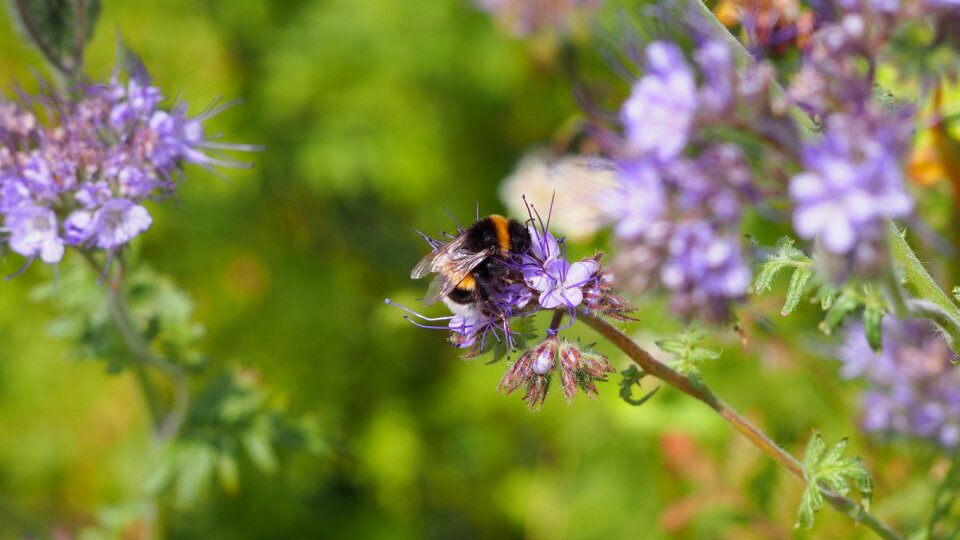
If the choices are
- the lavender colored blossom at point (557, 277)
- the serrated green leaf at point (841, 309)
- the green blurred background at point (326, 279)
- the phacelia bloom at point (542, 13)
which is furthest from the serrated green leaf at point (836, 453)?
the phacelia bloom at point (542, 13)

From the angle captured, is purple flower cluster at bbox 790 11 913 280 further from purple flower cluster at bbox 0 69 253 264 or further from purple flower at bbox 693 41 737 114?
purple flower cluster at bbox 0 69 253 264

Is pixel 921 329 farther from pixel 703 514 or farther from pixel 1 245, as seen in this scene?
pixel 1 245

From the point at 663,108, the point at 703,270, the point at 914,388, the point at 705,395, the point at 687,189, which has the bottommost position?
the point at 914,388

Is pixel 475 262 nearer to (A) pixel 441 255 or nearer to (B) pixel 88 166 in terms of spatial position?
(A) pixel 441 255

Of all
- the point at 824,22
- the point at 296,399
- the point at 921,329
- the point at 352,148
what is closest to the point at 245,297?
the point at 296,399

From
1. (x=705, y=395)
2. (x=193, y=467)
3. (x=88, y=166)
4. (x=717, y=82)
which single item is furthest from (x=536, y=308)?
(x=193, y=467)

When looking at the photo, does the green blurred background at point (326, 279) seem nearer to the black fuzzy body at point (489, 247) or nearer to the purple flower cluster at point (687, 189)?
the black fuzzy body at point (489, 247)

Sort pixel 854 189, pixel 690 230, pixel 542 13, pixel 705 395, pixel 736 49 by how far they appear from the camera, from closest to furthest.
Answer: pixel 854 189 → pixel 690 230 → pixel 736 49 → pixel 705 395 → pixel 542 13
